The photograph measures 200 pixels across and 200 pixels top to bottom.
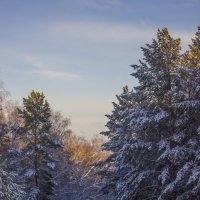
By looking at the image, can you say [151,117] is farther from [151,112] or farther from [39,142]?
[39,142]

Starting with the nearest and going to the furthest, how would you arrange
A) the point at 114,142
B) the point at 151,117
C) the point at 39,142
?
the point at 151,117 → the point at 114,142 → the point at 39,142

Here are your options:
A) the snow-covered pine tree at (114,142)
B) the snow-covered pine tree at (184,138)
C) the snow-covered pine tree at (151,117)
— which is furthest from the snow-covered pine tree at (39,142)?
the snow-covered pine tree at (184,138)

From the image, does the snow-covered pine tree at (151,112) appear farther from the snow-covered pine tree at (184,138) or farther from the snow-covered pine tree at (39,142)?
the snow-covered pine tree at (39,142)

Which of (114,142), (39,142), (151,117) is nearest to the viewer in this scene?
(151,117)

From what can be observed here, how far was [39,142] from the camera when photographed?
36.4 metres

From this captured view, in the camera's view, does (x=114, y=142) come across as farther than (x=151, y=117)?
Yes

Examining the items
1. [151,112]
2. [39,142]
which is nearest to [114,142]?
[39,142]

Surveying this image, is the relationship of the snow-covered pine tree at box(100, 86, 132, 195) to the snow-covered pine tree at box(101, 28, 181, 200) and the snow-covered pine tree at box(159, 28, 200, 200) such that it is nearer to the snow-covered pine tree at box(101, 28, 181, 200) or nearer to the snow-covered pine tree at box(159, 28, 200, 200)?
the snow-covered pine tree at box(101, 28, 181, 200)

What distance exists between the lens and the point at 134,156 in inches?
969

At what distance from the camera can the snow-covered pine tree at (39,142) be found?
35.7 metres

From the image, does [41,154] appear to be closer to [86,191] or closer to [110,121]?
[110,121]

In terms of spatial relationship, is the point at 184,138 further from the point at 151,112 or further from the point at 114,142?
the point at 114,142

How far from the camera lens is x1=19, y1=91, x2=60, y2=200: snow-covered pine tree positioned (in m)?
35.7

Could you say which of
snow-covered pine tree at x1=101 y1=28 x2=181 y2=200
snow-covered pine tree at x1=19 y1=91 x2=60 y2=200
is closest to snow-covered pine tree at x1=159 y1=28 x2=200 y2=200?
snow-covered pine tree at x1=101 y1=28 x2=181 y2=200
